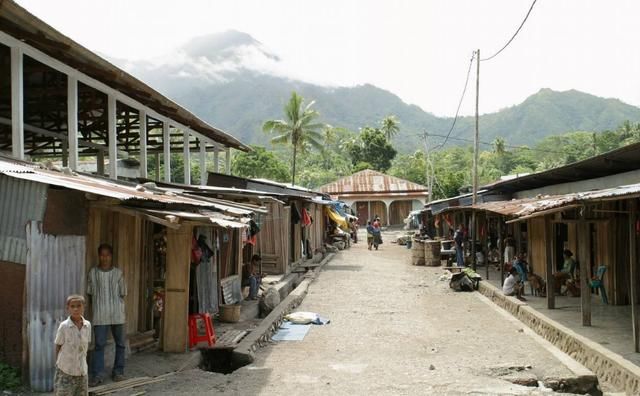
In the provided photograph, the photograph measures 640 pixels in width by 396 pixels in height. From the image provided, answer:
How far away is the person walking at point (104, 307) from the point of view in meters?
7.00

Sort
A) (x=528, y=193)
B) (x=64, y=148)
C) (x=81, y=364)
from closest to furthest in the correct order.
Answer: (x=81, y=364) < (x=64, y=148) < (x=528, y=193)

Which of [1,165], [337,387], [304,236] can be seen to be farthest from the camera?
[304,236]

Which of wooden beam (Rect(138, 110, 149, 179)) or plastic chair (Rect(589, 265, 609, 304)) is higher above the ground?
wooden beam (Rect(138, 110, 149, 179))

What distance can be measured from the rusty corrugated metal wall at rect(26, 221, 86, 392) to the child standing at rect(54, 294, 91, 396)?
767mm

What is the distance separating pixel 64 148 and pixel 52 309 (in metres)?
11.7

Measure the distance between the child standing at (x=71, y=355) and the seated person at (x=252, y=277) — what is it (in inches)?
325

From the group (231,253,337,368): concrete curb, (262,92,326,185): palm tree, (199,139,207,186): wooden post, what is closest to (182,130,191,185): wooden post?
(199,139,207,186): wooden post

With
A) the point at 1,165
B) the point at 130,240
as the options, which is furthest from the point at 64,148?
the point at 1,165

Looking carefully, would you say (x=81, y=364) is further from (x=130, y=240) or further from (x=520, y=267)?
(x=520, y=267)

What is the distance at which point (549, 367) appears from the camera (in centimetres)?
851

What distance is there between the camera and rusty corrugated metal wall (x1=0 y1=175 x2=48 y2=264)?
634cm

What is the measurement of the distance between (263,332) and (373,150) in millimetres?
58471

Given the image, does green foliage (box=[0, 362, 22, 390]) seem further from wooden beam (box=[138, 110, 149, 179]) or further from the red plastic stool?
Result: wooden beam (box=[138, 110, 149, 179])

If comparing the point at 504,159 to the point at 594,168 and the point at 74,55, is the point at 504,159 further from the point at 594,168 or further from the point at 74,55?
the point at 74,55
